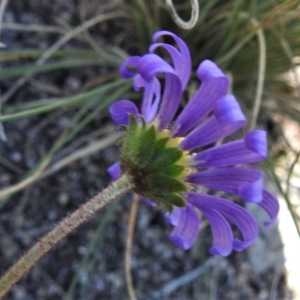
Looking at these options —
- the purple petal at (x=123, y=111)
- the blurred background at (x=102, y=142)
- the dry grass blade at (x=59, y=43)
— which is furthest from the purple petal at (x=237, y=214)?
the dry grass blade at (x=59, y=43)

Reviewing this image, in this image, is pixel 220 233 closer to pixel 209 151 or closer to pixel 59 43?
pixel 209 151

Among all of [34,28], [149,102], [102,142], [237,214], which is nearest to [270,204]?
[237,214]

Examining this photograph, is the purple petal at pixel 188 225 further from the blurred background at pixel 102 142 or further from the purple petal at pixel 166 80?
the blurred background at pixel 102 142

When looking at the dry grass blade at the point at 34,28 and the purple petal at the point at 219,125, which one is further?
the dry grass blade at the point at 34,28

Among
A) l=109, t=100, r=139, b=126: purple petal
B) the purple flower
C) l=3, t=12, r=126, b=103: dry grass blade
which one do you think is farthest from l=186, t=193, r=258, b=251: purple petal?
l=3, t=12, r=126, b=103: dry grass blade

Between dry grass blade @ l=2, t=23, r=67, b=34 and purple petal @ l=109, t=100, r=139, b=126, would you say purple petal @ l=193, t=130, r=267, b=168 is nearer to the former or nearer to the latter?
purple petal @ l=109, t=100, r=139, b=126

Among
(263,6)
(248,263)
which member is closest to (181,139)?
(263,6)
